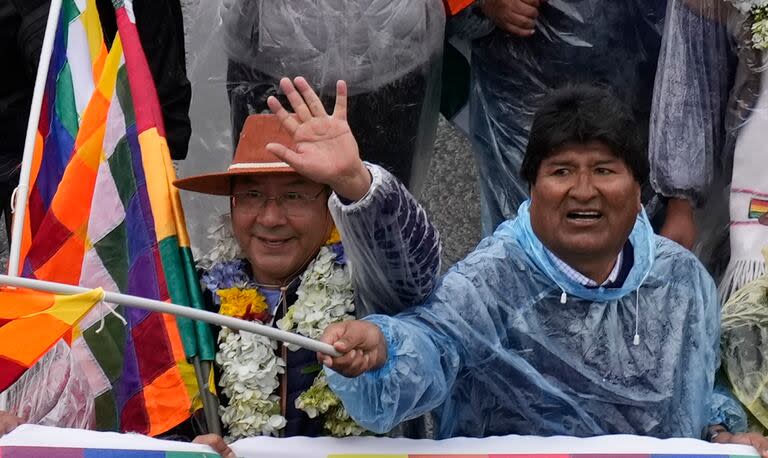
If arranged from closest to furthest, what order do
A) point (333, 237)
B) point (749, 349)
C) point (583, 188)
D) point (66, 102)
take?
point (583, 188)
point (749, 349)
point (333, 237)
point (66, 102)

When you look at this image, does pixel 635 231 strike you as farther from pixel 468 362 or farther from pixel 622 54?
pixel 622 54

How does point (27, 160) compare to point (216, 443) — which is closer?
point (216, 443)

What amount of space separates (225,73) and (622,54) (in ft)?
3.73

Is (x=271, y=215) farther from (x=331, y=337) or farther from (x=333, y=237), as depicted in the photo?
(x=331, y=337)

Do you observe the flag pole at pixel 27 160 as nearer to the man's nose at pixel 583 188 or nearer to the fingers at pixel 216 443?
the fingers at pixel 216 443

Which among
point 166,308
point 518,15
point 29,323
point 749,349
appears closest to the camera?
point 166,308

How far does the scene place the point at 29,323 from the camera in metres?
3.61

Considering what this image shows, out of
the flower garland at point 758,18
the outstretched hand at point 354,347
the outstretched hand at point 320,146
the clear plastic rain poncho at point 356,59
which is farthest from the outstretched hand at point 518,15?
the outstretched hand at point 354,347

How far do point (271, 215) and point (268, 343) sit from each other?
0.31 meters

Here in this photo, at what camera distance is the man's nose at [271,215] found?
423 cm

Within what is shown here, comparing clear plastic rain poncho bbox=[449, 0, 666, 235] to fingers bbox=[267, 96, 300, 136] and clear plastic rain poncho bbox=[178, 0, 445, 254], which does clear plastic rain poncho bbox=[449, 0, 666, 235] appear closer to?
clear plastic rain poncho bbox=[178, 0, 445, 254]

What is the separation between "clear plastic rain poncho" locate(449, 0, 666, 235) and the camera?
510 cm

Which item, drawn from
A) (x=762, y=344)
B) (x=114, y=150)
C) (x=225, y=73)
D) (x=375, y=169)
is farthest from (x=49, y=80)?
(x=762, y=344)

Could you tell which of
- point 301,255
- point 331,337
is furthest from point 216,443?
point 301,255
